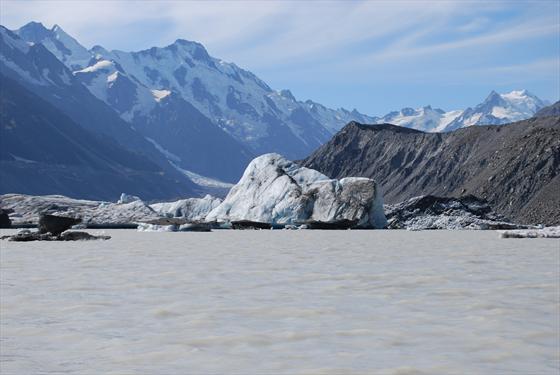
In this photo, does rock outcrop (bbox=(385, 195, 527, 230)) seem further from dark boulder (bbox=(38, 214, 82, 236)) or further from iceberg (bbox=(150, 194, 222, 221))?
dark boulder (bbox=(38, 214, 82, 236))

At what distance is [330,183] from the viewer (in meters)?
109

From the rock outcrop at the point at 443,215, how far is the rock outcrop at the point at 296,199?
41.2ft

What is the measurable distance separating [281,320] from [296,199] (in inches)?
3604

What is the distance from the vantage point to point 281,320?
53.7ft

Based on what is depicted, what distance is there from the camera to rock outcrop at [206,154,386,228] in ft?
341

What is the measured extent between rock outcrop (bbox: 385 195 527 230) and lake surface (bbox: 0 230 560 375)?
283ft

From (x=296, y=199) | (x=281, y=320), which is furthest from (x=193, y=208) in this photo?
(x=281, y=320)

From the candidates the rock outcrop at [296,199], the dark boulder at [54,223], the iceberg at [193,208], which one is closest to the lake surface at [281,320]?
the dark boulder at [54,223]

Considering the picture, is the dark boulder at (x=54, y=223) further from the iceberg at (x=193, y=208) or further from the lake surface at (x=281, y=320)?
the iceberg at (x=193, y=208)

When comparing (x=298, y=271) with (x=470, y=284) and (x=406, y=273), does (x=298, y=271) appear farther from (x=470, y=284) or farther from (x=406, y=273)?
(x=470, y=284)

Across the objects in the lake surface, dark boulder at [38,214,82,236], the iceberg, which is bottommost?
the lake surface

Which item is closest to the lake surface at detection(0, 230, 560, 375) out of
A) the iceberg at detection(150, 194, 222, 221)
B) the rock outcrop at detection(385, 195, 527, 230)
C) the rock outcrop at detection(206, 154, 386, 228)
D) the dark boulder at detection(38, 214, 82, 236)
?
the dark boulder at detection(38, 214, 82, 236)

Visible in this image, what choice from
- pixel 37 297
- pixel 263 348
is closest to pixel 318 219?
pixel 37 297

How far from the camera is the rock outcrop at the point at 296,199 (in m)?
104
